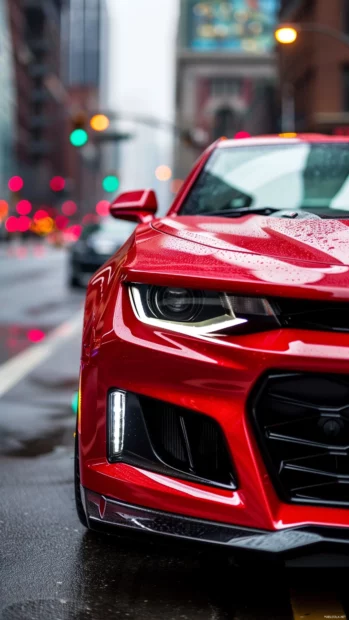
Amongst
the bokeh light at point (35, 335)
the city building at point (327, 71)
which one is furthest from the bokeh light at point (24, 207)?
the bokeh light at point (35, 335)

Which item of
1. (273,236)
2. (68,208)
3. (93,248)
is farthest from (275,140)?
(68,208)

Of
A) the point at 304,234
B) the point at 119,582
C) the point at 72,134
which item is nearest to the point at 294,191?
the point at 304,234

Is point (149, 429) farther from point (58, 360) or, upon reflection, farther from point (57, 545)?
point (58, 360)

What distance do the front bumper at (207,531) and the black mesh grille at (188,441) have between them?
5.5 inches

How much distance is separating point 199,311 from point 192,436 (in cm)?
37

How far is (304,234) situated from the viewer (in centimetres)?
346

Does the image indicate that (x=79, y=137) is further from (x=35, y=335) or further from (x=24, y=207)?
(x=24, y=207)

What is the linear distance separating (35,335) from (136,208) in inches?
287

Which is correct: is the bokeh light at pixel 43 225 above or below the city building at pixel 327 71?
below

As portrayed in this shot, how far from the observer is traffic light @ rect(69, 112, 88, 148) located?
28.0 m

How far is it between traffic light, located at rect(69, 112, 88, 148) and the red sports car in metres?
25.1

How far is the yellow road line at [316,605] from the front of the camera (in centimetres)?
306

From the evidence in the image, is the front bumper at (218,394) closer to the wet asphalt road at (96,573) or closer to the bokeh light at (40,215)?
the wet asphalt road at (96,573)

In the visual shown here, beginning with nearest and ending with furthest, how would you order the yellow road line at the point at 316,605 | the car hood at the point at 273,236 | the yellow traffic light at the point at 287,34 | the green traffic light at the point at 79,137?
the yellow road line at the point at 316,605, the car hood at the point at 273,236, the yellow traffic light at the point at 287,34, the green traffic light at the point at 79,137
